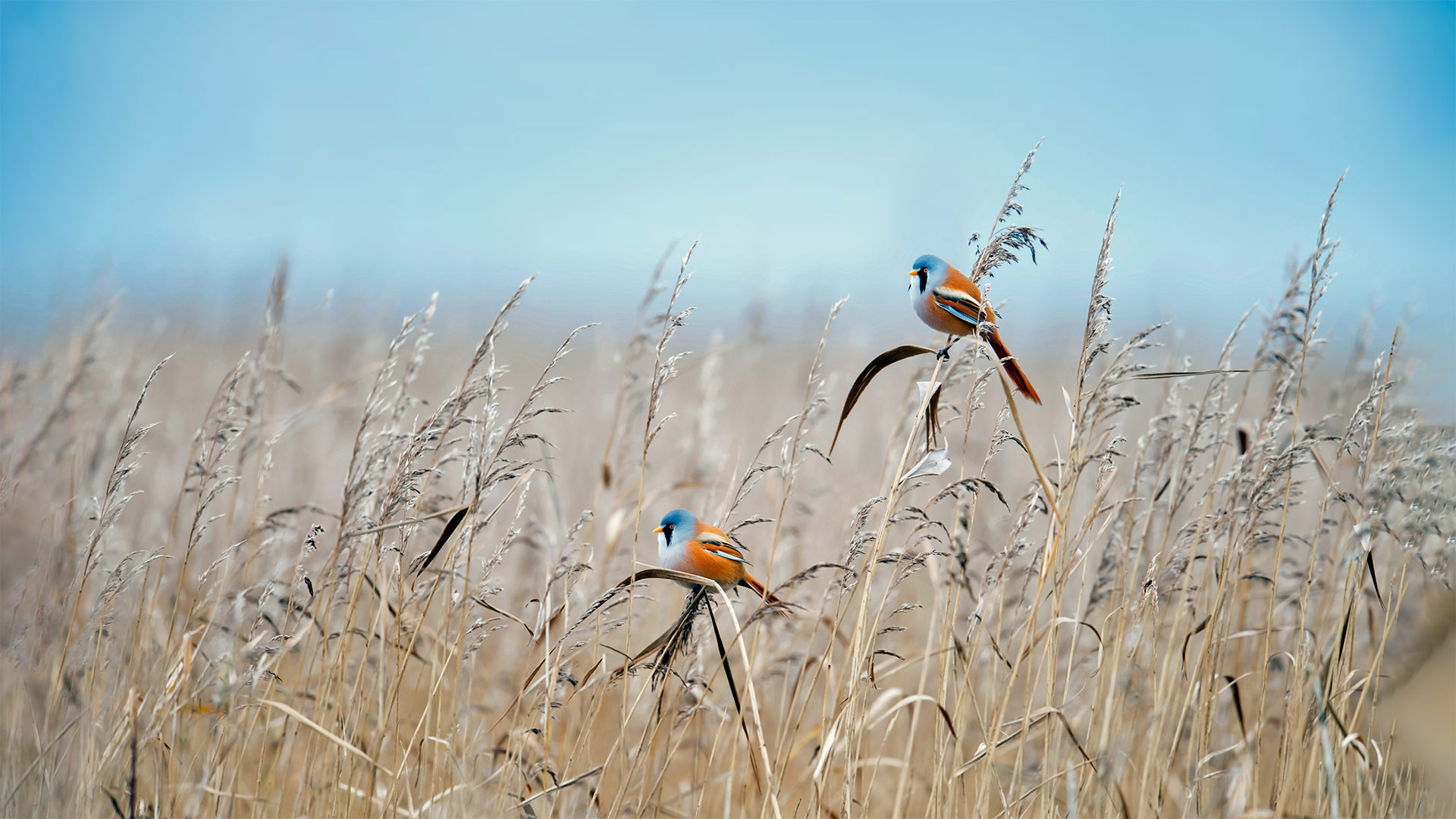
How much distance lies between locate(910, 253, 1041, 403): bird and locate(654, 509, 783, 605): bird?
1.98 ft

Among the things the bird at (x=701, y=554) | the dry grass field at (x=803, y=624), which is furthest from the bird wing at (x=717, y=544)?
the dry grass field at (x=803, y=624)

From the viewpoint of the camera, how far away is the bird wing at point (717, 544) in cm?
151

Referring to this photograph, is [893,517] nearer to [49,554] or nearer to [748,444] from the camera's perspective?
[49,554]

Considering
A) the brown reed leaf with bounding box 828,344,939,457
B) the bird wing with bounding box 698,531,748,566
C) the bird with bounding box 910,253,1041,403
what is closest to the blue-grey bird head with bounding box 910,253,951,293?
the bird with bounding box 910,253,1041,403

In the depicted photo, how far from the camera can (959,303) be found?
4.66 feet

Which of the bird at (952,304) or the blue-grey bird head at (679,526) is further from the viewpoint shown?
the blue-grey bird head at (679,526)

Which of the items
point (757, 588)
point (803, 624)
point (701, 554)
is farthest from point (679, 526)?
point (803, 624)

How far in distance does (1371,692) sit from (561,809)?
230cm

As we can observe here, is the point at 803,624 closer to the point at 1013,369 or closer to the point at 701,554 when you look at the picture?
the point at 701,554

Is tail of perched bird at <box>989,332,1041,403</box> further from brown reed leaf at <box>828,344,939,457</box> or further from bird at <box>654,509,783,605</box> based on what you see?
bird at <box>654,509,783,605</box>

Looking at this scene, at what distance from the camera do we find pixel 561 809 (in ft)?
5.57

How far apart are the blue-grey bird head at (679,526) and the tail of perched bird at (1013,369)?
0.71 m

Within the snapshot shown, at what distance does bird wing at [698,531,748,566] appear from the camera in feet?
4.96

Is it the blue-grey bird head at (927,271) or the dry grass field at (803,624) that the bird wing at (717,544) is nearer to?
the dry grass field at (803,624)
